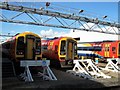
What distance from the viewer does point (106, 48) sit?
982 inches

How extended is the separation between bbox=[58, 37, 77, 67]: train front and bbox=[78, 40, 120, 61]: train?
20.6ft

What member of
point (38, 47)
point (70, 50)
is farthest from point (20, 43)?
point (70, 50)

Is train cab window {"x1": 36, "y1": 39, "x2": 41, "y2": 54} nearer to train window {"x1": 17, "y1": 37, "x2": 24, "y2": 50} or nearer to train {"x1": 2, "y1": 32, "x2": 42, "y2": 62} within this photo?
train {"x1": 2, "y1": 32, "x2": 42, "y2": 62}

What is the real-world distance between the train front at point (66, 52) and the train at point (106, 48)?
6.28 meters

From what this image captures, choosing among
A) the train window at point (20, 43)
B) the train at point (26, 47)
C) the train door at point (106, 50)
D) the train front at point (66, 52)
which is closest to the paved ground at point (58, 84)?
the train at point (26, 47)

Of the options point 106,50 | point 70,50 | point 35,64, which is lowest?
point 35,64

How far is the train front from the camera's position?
16.8 metres

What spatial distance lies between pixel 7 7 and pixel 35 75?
7.99 meters

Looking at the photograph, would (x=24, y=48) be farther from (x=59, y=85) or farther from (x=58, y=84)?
(x=59, y=85)

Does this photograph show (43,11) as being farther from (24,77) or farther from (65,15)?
(24,77)

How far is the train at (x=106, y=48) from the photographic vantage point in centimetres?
2351

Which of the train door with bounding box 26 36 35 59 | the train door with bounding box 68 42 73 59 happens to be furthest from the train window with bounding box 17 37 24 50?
the train door with bounding box 68 42 73 59

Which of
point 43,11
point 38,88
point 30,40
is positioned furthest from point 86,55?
point 38,88

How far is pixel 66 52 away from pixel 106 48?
9341 millimetres
